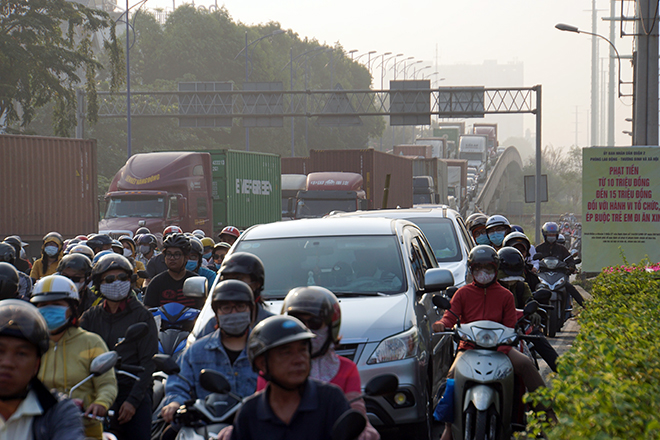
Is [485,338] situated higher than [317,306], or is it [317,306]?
[317,306]

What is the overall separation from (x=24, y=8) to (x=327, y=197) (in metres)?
12.3

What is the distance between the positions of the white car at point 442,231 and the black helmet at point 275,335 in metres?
8.02

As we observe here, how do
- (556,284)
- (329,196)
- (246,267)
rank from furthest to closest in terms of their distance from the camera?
(329,196) → (556,284) → (246,267)

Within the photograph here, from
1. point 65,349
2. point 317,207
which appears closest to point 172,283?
point 65,349

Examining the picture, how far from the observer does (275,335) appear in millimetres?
3219

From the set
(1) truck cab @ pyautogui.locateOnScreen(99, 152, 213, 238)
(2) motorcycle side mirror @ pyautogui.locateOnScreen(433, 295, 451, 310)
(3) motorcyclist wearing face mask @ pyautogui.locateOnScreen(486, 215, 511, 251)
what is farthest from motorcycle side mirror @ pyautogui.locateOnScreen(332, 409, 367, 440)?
(1) truck cab @ pyautogui.locateOnScreen(99, 152, 213, 238)

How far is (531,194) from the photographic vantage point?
93.9 feet

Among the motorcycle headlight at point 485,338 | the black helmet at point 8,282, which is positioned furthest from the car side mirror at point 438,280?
the black helmet at point 8,282

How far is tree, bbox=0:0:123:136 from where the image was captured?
3006 centimetres

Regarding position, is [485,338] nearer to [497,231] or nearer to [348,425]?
[348,425]

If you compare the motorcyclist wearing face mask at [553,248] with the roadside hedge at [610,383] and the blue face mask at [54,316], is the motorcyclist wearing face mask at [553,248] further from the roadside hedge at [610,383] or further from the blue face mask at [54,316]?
the blue face mask at [54,316]

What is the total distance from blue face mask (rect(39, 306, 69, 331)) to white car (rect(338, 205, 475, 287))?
22.6 feet

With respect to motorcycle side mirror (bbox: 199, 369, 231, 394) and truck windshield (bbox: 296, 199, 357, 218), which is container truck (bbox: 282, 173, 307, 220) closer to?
truck windshield (bbox: 296, 199, 357, 218)

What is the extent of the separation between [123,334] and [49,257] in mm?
5744
